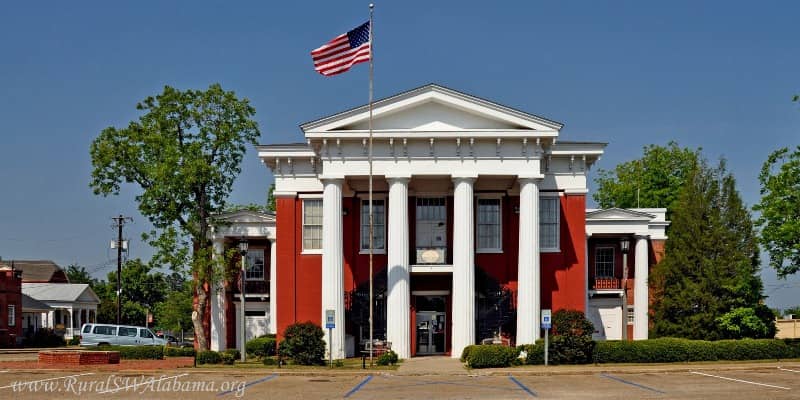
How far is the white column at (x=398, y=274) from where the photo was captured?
43875mm

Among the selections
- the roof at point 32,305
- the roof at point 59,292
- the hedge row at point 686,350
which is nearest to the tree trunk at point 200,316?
the hedge row at point 686,350

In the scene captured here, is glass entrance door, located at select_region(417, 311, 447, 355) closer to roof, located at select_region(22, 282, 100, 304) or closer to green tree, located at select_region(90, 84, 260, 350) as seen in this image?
green tree, located at select_region(90, 84, 260, 350)

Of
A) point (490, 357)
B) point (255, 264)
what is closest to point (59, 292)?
point (255, 264)

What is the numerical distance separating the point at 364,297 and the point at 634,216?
1690cm

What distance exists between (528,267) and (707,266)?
8.09m

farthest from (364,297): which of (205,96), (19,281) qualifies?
(19,281)

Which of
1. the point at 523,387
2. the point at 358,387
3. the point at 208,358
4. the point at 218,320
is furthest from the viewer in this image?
the point at 218,320

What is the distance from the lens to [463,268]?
44125 mm

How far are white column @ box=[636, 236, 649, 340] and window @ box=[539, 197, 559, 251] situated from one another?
7990mm

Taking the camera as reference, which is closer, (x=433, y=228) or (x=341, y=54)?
(x=341, y=54)

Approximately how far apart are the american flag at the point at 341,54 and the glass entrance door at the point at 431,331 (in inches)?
557

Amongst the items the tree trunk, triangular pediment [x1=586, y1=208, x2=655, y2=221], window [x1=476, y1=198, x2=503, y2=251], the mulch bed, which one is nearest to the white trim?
window [x1=476, y1=198, x2=503, y2=251]

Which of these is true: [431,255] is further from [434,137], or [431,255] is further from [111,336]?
[111,336]

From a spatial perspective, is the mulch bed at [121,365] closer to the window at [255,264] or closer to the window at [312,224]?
the window at [312,224]
